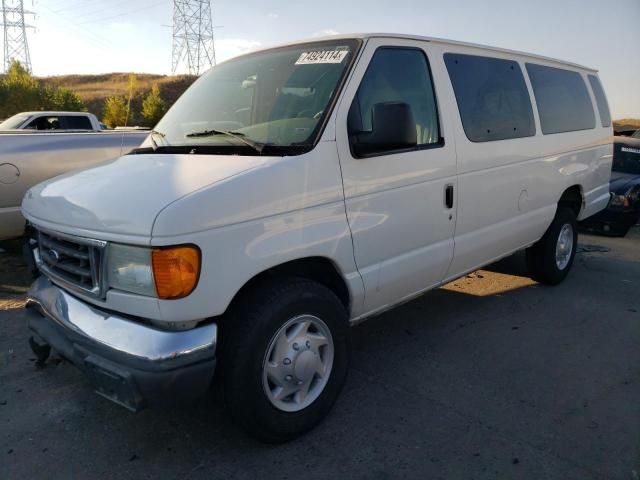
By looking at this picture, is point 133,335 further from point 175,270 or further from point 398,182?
point 398,182

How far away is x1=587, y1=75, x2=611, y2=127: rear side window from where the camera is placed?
18.4 ft

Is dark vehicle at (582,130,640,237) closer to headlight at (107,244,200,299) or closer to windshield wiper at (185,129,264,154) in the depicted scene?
windshield wiper at (185,129,264,154)

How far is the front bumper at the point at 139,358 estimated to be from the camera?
2.18m

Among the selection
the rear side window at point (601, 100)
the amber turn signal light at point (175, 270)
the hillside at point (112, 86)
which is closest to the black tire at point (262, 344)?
the amber turn signal light at point (175, 270)

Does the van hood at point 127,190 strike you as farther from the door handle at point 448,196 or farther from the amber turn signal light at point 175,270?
the door handle at point 448,196

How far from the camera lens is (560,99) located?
491 centimetres

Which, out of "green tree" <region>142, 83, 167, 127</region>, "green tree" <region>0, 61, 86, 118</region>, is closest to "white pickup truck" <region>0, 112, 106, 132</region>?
"green tree" <region>0, 61, 86, 118</region>

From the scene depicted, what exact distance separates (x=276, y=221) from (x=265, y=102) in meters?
0.94

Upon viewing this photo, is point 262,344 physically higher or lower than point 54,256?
lower

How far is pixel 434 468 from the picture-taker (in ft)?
8.35

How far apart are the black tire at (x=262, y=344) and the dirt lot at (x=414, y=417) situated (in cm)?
16

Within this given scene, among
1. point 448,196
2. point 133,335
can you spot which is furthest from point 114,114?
point 133,335

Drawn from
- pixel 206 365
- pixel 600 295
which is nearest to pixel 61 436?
pixel 206 365

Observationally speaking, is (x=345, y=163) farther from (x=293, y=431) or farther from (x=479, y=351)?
(x=479, y=351)
